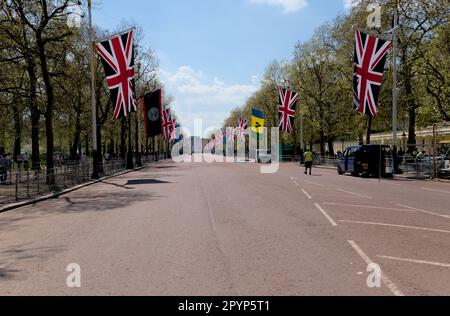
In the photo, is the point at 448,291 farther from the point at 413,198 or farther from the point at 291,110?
the point at 291,110

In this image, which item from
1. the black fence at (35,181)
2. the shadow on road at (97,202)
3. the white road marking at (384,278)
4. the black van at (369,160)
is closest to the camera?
the white road marking at (384,278)

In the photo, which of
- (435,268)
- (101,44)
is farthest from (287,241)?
(101,44)

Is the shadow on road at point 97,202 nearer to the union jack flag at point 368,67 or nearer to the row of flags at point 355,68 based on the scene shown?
the row of flags at point 355,68

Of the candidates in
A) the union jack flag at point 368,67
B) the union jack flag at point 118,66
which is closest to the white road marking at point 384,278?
the union jack flag at point 118,66

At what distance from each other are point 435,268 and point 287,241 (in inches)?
110

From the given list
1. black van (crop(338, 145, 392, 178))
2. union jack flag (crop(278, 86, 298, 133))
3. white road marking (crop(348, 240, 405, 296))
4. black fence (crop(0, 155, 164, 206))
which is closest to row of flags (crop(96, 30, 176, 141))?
black fence (crop(0, 155, 164, 206))

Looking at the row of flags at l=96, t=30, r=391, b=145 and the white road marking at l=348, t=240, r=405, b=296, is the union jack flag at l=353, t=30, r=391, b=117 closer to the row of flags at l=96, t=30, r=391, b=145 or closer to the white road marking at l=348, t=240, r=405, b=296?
the row of flags at l=96, t=30, r=391, b=145

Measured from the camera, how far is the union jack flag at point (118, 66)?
26.5 m

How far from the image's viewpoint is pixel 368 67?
29.1 meters

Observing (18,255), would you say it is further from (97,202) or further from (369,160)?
(369,160)

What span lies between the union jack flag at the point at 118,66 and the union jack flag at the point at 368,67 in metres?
14.2

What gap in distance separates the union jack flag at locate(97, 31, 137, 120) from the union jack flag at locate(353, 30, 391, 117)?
14.2 m

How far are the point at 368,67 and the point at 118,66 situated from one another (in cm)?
A: 1546
